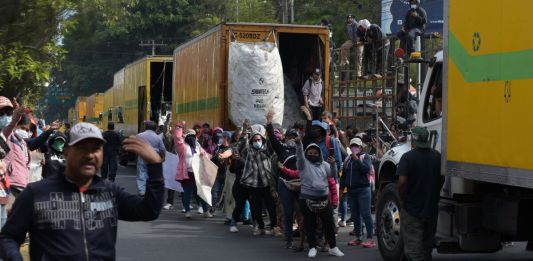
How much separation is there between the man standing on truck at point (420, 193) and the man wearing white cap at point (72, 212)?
569 cm

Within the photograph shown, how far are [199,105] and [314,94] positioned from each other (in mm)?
3672

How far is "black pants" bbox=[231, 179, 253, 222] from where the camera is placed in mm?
15102

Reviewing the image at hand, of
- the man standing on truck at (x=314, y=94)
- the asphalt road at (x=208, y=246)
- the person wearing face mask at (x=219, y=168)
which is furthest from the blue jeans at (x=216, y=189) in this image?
the man standing on truck at (x=314, y=94)

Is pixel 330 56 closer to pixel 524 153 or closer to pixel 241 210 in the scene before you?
pixel 241 210

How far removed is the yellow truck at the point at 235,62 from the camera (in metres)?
20.3

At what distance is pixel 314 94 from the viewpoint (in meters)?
20.5

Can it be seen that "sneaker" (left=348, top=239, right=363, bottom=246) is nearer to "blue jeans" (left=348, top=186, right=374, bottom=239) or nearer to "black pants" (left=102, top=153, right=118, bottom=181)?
"blue jeans" (left=348, top=186, right=374, bottom=239)

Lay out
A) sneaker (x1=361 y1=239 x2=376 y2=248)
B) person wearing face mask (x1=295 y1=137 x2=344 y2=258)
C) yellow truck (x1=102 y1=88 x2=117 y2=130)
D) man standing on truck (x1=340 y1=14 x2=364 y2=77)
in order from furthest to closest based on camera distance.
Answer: yellow truck (x1=102 y1=88 x2=117 y2=130), man standing on truck (x1=340 y1=14 x2=364 y2=77), sneaker (x1=361 y1=239 x2=376 y2=248), person wearing face mask (x1=295 y1=137 x2=344 y2=258)

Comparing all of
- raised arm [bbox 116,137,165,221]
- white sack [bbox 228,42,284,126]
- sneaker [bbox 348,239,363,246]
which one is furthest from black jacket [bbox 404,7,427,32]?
raised arm [bbox 116,137,165,221]

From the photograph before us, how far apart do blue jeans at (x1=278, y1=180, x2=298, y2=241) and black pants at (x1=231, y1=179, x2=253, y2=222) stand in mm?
1767

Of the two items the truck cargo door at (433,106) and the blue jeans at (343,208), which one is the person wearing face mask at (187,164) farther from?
the truck cargo door at (433,106)

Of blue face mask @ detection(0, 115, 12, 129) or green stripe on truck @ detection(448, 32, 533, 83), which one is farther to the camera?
blue face mask @ detection(0, 115, 12, 129)

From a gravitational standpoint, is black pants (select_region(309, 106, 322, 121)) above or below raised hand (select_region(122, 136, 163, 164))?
above

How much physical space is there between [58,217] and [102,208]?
0.21 metres
